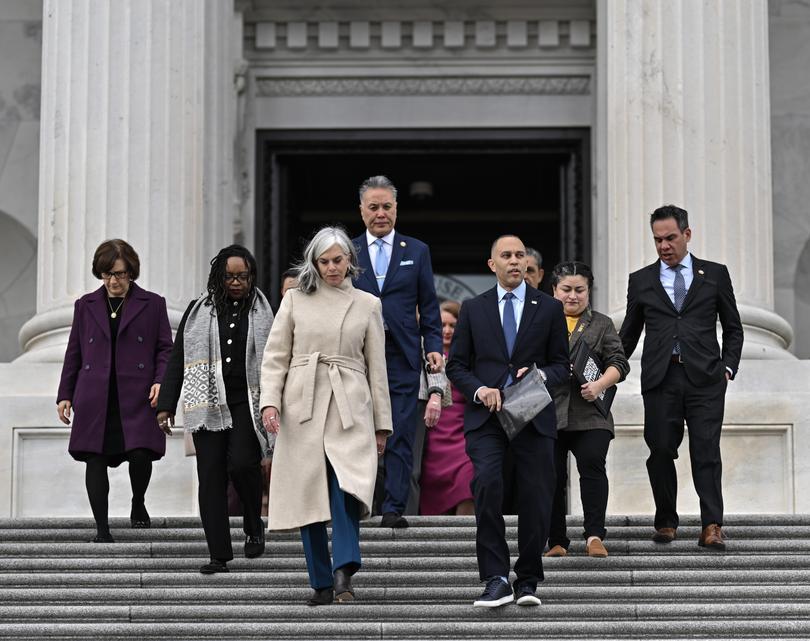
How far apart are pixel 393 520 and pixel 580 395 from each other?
137 cm

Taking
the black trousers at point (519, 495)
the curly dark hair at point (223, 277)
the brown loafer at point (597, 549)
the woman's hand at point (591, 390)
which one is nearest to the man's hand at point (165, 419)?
the curly dark hair at point (223, 277)

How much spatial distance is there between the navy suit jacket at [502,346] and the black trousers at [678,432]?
45.8 inches

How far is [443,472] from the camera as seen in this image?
14023 millimetres

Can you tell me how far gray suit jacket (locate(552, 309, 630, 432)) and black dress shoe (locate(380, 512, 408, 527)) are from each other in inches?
44.6

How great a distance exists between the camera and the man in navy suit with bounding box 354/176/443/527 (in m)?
12.2

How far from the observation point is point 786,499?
14312 mm

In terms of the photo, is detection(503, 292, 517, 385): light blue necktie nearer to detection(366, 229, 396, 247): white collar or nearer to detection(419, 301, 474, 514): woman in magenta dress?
detection(366, 229, 396, 247): white collar

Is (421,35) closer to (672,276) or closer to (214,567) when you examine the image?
(672,276)

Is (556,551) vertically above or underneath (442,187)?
underneath

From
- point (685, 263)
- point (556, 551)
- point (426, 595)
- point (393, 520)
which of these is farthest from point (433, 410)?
point (685, 263)

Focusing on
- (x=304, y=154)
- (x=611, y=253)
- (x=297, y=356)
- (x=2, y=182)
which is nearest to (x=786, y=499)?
(x=611, y=253)

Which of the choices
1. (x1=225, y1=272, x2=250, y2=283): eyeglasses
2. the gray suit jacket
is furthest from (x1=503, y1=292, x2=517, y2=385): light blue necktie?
(x1=225, y1=272, x2=250, y2=283): eyeglasses

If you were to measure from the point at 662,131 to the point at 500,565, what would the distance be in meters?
5.83

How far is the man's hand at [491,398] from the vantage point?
10.6 meters
